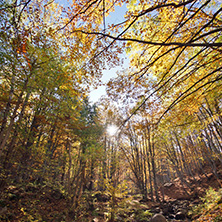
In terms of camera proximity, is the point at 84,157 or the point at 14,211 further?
the point at 84,157

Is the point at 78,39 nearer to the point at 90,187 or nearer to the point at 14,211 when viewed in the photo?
the point at 14,211

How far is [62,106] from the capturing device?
7.07 metres

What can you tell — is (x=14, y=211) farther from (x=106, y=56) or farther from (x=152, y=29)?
(x=152, y=29)

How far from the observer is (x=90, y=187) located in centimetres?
1445

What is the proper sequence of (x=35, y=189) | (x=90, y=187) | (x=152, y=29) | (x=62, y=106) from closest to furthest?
1. (x=152, y=29)
2. (x=62, y=106)
3. (x=35, y=189)
4. (x=90, y=187)

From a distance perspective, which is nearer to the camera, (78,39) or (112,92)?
(78,39)

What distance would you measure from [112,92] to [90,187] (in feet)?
46.5

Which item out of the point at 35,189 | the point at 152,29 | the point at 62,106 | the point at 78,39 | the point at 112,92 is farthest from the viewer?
the point at 35,189

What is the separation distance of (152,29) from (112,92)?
244 centimetres

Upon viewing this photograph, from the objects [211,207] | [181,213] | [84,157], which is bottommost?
[181,213]

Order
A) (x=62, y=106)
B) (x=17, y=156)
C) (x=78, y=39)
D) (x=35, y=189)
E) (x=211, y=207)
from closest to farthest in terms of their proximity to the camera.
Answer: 1. (x=78, y=39)
2. (x=211, y=207)
3. (x=17, y=156)
4. (x=62, y=106)
5. (x=35, y=189)

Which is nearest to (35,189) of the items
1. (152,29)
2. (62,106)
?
(62,106)

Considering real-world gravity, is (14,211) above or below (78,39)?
below

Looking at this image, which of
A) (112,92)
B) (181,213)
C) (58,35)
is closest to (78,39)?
(58,35)
